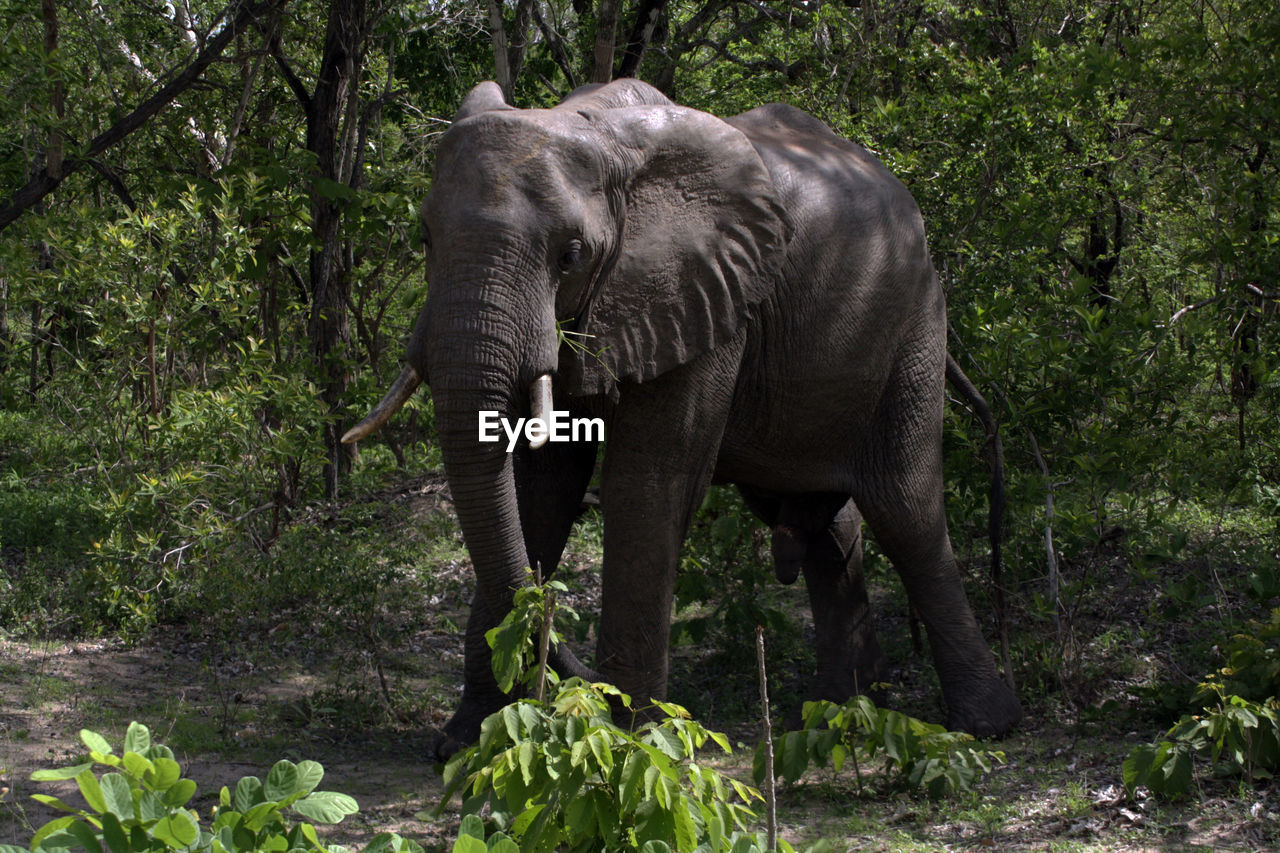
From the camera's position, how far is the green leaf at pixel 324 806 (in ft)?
8.59

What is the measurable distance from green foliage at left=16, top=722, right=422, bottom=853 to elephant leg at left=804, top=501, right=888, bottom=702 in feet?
15.1

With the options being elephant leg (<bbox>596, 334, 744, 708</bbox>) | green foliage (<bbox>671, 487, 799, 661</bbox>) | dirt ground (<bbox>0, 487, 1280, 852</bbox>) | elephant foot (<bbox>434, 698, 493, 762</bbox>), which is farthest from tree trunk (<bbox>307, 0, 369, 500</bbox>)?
elephant leg (<bbox>596, 334, 744, 708</bbox>)

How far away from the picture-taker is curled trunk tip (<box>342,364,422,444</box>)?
189 inches

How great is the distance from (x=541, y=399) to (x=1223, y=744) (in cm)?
291

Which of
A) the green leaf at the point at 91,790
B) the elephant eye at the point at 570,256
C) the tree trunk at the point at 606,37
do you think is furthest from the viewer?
the tree trunk at the point at 606,37

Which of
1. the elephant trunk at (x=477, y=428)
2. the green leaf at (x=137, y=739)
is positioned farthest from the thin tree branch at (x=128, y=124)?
the green leaf at (x=137, y=739)

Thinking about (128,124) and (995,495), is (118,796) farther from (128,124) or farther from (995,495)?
(128,124)

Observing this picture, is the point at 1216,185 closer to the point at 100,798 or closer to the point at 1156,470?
the point at 1156,470

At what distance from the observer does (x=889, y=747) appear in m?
5.07

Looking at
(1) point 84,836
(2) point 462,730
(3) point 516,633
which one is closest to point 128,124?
(2) point 462,730

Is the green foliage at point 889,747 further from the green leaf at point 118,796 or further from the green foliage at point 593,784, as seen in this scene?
the green leaf at point 118,796

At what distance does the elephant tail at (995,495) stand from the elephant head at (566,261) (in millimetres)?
1653

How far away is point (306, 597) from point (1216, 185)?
6.15 metres

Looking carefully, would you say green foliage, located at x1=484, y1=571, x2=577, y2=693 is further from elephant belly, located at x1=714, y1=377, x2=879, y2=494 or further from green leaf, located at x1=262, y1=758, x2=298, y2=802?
elephant belly, located at x1=714, y1=377, x2=879, y2=494
